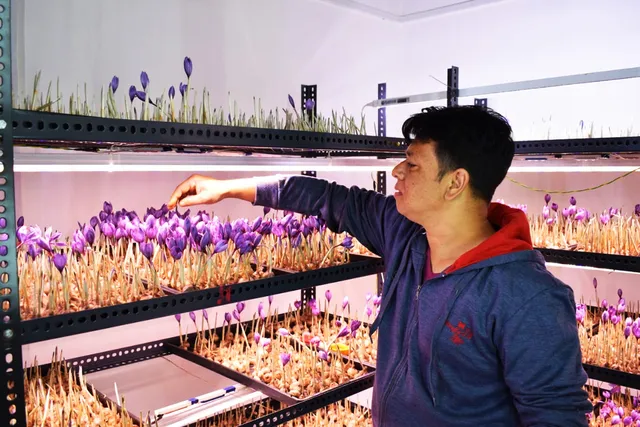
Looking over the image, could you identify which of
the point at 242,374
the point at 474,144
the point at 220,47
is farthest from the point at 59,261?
the point at 220,47

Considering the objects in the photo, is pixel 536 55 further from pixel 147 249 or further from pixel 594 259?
pixel 147 249

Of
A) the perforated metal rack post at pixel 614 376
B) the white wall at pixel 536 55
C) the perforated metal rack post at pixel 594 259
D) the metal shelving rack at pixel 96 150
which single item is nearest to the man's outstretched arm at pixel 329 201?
the metal shelving rack at pixel 96 150

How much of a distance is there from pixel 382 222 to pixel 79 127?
0.91m

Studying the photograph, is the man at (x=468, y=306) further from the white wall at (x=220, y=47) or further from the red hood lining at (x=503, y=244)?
the white wall at (x=220, y=47)

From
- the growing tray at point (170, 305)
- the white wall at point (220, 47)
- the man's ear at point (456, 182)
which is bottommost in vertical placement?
the growing tray at point (170, 305)

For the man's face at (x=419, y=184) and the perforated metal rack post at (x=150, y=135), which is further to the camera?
the man's face at (x=419, y=184)

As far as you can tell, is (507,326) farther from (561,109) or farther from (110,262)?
(561,109)

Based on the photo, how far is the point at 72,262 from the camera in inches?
57.1

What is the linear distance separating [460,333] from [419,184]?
0.38m

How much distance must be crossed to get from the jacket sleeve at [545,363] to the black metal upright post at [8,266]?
3.39 ft

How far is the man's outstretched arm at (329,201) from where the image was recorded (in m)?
1.74

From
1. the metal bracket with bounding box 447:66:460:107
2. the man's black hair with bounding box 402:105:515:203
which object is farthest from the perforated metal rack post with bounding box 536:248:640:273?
the man's black hair with bounding box 402:105:515:203

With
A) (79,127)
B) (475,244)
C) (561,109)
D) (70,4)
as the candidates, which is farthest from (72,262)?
(561,109)

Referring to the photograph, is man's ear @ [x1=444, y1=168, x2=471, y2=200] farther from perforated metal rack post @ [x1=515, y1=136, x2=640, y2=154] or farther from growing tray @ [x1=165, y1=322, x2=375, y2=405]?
perforated metal rack post @ [x1=515, y1=136, x2=640, y2=154]
